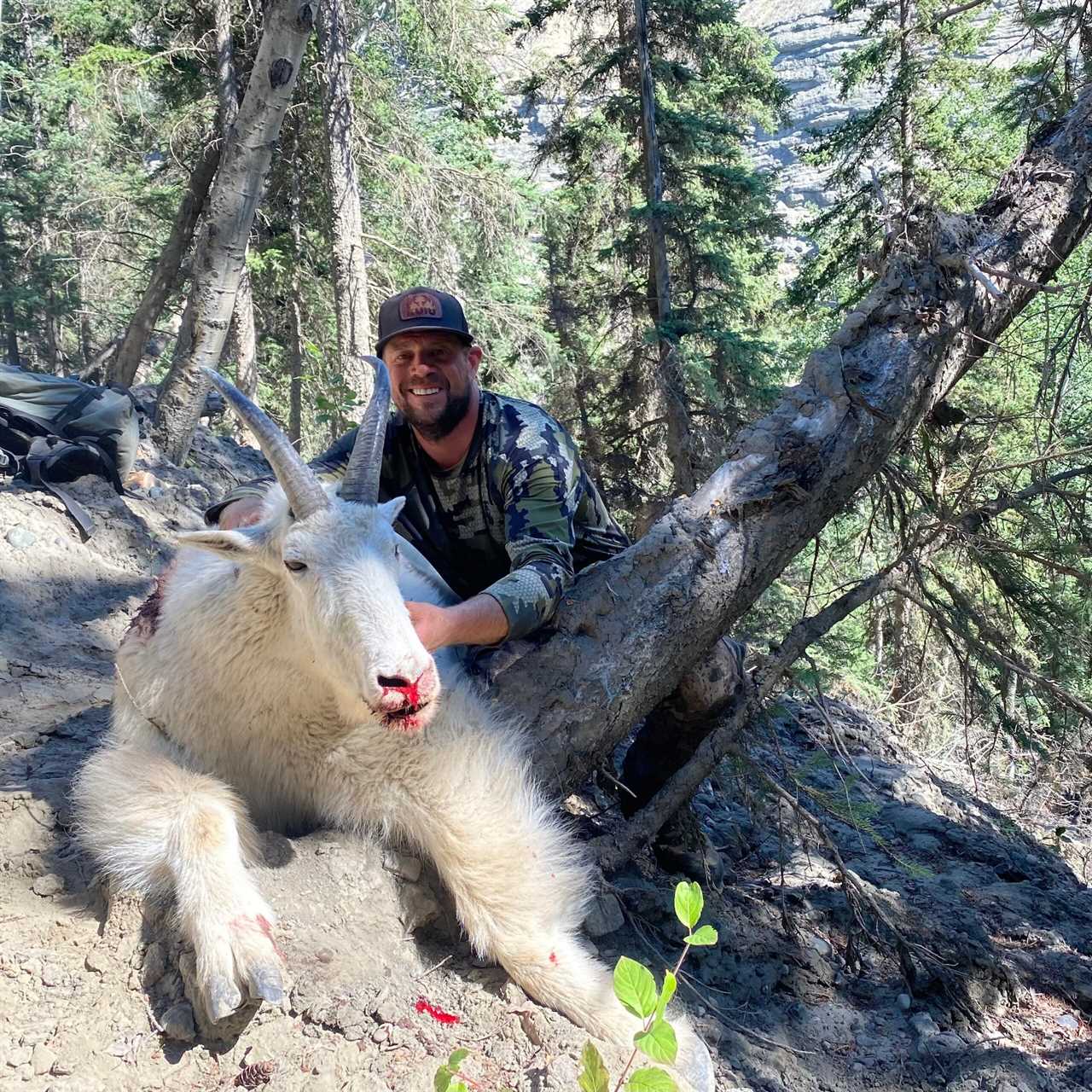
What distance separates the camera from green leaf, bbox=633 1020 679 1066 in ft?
6.63

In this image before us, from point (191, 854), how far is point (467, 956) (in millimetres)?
967

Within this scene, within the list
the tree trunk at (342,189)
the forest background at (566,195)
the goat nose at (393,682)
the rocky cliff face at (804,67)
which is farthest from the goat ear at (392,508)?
the rocky cliff face at (804,67)

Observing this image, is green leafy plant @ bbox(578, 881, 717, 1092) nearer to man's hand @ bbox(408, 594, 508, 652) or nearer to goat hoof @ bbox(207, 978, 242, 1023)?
goat hoof @ bbox(207, 978, 242, 1023)

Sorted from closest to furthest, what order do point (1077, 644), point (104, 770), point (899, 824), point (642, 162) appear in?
point (104, 770) < point (1077, 644) < point (899, 824) < point (642, 162)

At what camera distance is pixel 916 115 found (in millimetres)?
15211

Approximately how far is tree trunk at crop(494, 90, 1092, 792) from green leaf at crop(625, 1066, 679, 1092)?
4.69 feet

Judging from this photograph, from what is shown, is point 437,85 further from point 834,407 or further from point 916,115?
point 834,407

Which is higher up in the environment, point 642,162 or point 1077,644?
point 642,162

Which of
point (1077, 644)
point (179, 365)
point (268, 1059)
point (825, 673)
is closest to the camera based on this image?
point (268, 1059)

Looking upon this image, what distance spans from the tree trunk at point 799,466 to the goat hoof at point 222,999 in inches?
53.7

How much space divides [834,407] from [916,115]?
14.1 m

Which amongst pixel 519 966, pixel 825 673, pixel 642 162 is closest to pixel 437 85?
pixel 642 162

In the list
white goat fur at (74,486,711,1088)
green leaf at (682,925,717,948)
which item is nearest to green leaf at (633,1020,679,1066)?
green leaf at (682,925,717,948)

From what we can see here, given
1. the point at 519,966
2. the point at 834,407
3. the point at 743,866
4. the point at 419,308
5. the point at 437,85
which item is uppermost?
the point at 437,85
